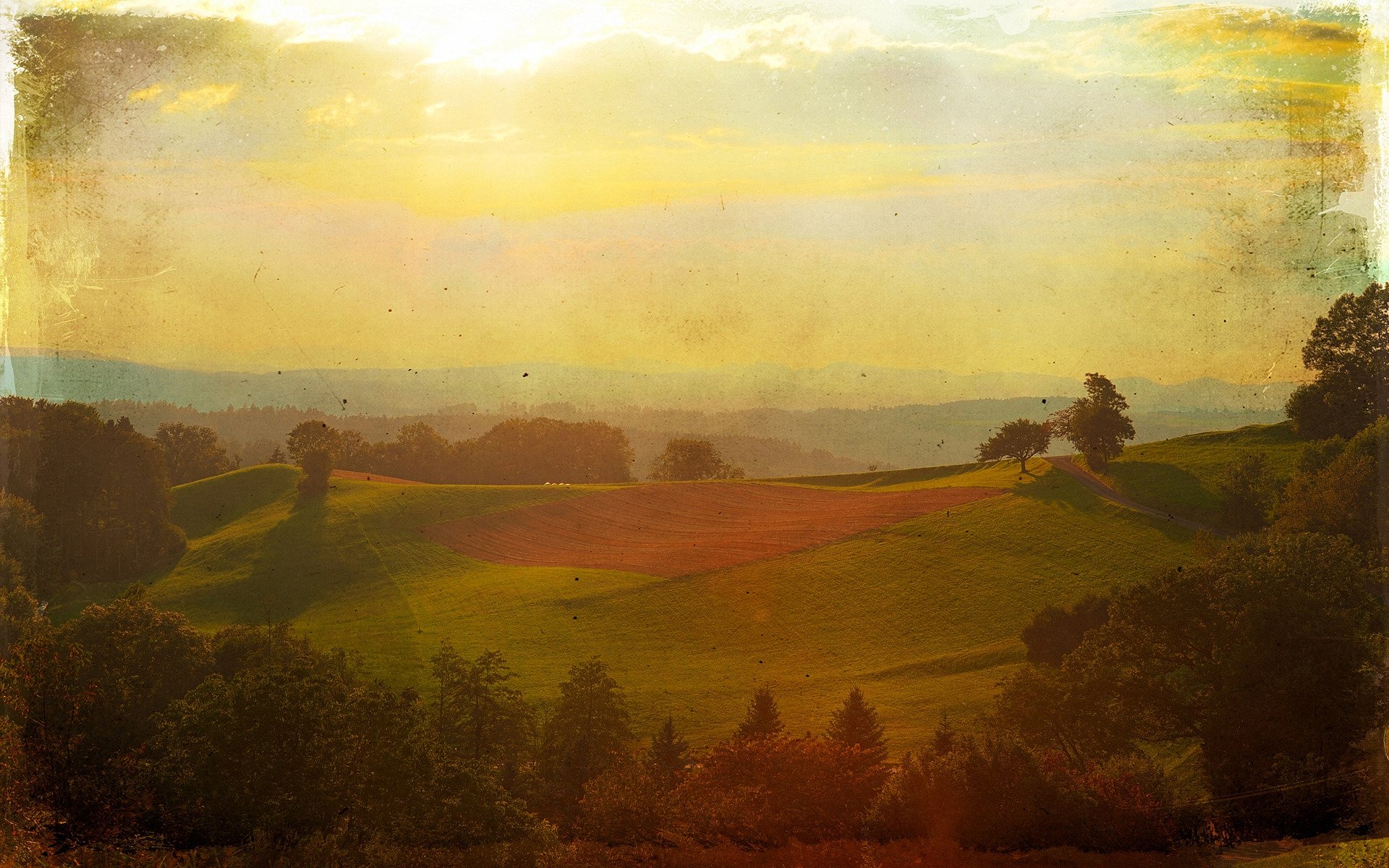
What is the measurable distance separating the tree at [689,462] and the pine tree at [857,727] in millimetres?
56682

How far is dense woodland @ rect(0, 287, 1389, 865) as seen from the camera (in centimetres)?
2723

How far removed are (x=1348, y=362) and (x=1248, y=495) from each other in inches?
477

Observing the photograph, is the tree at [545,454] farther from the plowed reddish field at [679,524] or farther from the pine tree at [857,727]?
the pine tree at [857,727]

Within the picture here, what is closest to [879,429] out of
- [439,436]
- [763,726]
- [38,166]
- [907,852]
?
[439,436]

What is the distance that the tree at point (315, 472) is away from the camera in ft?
241

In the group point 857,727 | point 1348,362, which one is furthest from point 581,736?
point 1348,362

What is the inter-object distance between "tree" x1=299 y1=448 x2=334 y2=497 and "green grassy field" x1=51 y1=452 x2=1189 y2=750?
6.53m

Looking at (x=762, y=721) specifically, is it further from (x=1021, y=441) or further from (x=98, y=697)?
(x=1021, y=441)

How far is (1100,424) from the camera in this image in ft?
197

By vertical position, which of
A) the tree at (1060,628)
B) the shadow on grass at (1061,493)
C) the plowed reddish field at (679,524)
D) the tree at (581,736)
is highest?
the shadow on grass at (1061,493)

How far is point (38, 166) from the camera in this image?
32781 mm

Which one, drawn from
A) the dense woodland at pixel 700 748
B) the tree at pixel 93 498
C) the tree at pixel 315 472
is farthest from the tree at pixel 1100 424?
the tree at pixel 93 498

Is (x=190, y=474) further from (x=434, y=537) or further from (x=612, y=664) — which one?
(x=612, y=664)

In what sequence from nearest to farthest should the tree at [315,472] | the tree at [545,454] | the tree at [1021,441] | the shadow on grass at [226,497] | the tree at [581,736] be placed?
the tree at [581,736] → the tree at [1021,441] → the shadow on grass at [226,497] → the tree at [315,472] → the tree at [545,454]
